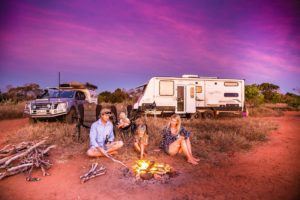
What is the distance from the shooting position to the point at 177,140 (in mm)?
5934

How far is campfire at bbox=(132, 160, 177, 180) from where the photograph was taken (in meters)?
4.95

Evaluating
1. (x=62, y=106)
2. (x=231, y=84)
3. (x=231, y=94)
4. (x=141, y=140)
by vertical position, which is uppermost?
(x=231, y=84)

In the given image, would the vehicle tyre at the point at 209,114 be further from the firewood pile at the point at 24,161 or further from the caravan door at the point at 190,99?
the firewood pile at the point at 24,161

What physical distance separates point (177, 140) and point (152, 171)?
1.11 meters

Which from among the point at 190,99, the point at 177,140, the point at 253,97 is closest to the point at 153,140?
the point at 177,140

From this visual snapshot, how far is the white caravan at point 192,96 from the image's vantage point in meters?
13.7

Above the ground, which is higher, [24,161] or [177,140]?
[177,140]

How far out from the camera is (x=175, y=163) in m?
5.86

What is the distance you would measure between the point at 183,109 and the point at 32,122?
7.31 m

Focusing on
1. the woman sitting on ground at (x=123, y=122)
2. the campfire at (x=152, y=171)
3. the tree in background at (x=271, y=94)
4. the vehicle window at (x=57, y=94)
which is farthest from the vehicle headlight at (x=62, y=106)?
the tree in background at (x=271, y=94)

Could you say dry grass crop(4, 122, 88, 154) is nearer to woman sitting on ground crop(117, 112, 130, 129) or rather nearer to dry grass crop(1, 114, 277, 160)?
dry grass crop(1, 114, 277, 160)

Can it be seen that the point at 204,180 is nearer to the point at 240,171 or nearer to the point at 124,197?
the point at 240,171

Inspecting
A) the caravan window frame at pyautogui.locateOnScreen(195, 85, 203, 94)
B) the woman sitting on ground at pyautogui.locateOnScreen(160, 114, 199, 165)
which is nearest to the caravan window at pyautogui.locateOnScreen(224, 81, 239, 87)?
the caravan window frame at pyautogui.locateOnScreen(195, 85, 203, 94)

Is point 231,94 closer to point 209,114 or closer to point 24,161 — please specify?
point 209,114
